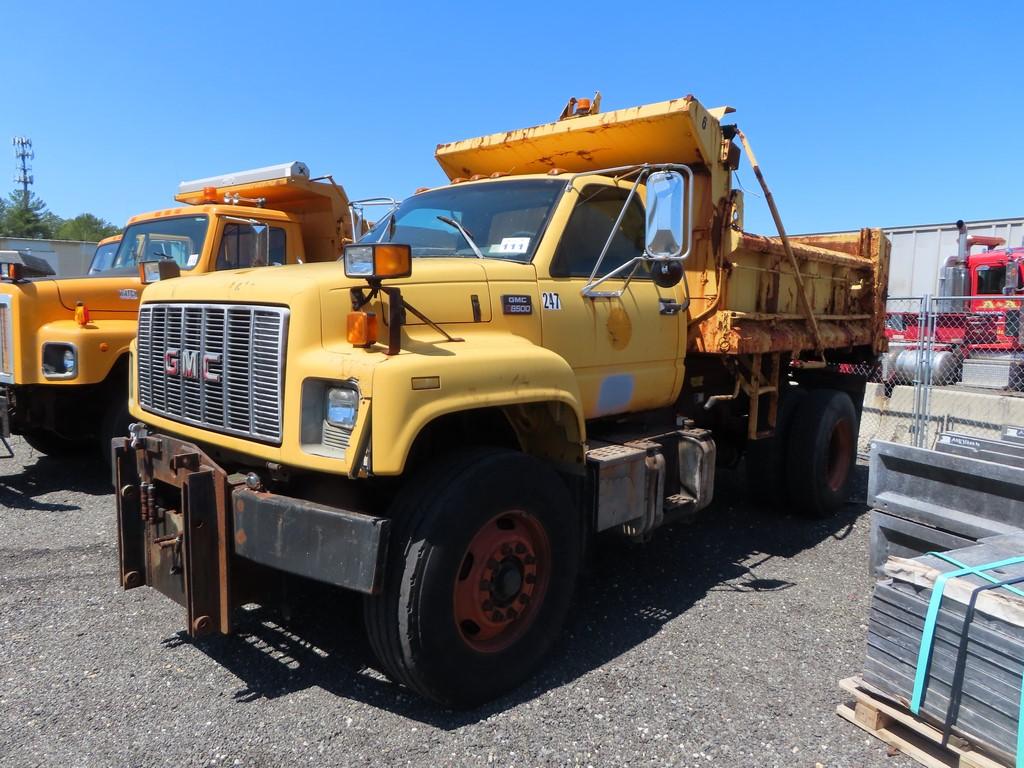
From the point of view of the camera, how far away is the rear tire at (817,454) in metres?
6.17

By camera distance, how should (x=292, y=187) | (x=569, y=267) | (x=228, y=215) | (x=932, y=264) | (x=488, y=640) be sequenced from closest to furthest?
(x=488, y=640) → (x=569, y=267) → (x=228, y=215) → (x=292, y=187) → (x=932, y=264)

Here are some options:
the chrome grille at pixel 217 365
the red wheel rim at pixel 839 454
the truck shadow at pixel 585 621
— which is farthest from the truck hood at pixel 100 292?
the red wheel rim at pixel 839 454

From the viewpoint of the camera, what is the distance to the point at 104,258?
7.99 meters

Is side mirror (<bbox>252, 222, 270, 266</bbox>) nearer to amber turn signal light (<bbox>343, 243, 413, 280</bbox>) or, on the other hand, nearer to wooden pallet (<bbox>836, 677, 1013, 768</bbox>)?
amber turn signal light (<bbox>343, 243, 413, 280</bbox>)

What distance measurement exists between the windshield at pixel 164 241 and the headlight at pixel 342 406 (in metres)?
4.68

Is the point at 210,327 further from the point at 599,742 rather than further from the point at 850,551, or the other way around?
the point at 850,551

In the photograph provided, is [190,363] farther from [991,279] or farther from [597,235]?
[991,279]

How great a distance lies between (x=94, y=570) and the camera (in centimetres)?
487

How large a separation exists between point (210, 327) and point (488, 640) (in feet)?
6.22

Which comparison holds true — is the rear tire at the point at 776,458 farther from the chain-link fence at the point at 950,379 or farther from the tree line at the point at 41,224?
the tree line at the point at 41,224

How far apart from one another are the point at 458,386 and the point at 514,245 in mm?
1289

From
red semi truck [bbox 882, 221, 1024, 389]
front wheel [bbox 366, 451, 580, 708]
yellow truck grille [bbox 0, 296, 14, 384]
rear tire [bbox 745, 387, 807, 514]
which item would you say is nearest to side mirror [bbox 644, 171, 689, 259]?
front wheel [bbox 366, 451, 580, 708]

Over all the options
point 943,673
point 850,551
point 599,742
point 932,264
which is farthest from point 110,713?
point 932,264

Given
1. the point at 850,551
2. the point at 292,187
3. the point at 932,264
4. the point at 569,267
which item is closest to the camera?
the point at 569,267
